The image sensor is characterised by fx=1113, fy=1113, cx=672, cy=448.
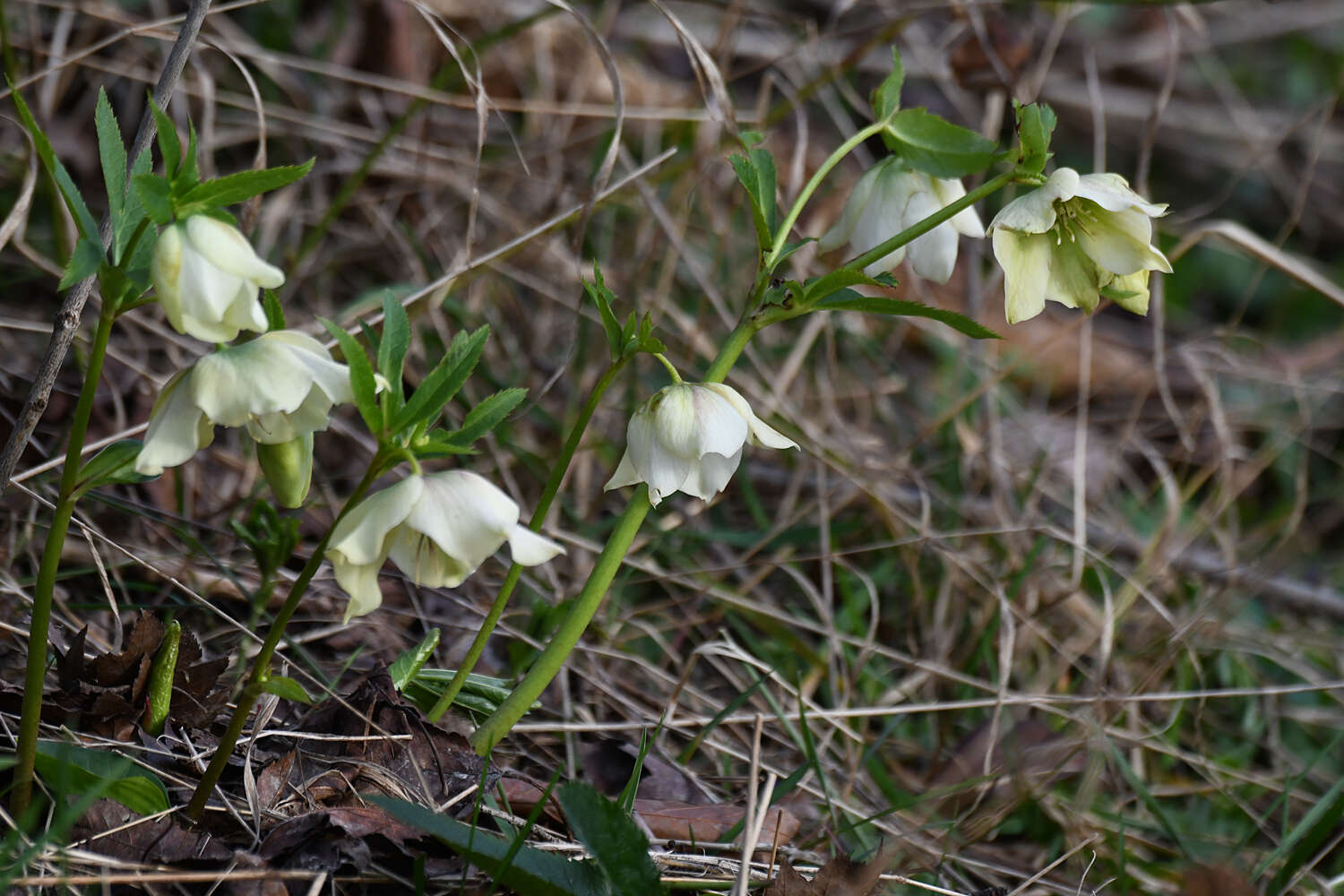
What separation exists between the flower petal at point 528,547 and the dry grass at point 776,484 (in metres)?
0.30

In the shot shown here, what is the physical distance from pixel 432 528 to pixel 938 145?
1.88 ft

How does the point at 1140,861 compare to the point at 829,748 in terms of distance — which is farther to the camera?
the point at 829,748

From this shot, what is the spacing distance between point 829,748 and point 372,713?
0.64 meters

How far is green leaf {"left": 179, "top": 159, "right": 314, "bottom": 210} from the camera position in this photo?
0.74 metres

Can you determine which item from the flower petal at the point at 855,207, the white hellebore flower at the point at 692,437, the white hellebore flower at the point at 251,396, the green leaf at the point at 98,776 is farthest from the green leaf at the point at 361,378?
the flower petal at the point at 855,207

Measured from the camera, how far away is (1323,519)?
2.29 m

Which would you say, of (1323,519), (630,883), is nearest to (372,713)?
(630,883)

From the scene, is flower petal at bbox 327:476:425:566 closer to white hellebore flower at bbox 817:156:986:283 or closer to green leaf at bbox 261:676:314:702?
green leaf at bbox 261:676:314:702

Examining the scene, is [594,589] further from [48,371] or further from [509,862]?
[48,371]

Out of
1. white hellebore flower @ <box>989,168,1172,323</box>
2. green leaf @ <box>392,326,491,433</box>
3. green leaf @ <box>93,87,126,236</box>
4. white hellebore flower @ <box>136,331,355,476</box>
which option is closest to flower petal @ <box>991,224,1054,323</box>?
white hellebore flower @ <box>989,168,1172,323</box>

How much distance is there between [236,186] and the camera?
30.1 inches

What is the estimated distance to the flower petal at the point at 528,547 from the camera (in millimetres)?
761

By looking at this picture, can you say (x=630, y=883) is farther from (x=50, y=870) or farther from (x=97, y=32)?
(x=97, y=32)

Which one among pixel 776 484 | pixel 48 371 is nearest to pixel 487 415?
pixel 48 371
